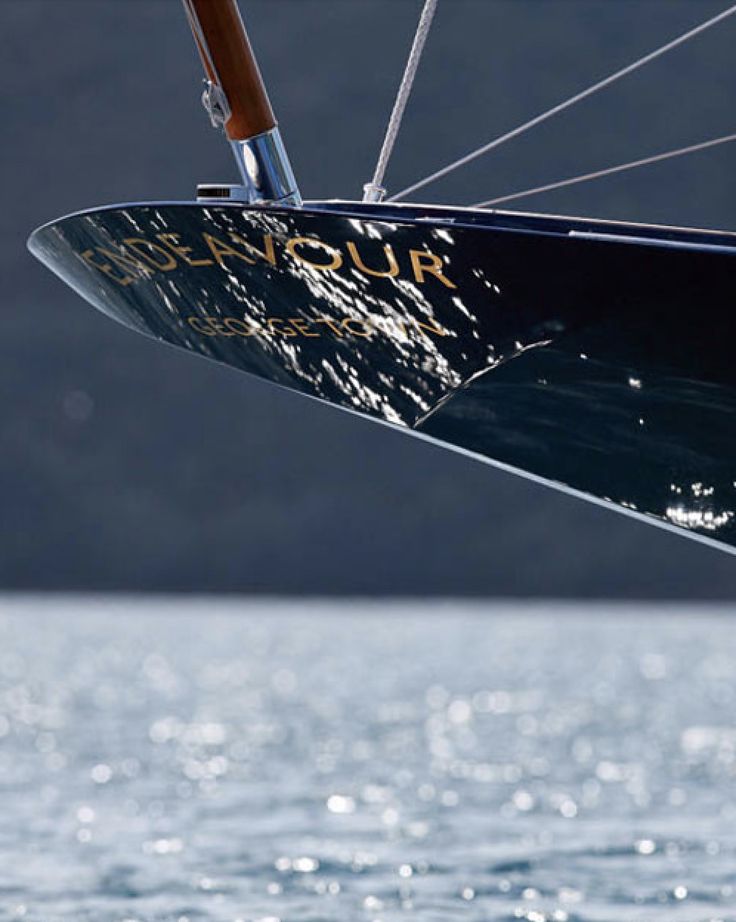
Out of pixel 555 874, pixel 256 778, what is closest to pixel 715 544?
pixel 555 874

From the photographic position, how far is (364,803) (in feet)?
99.7

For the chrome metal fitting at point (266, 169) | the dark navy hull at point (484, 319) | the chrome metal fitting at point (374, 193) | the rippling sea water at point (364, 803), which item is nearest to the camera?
the dark navy hull at point (484, 319)

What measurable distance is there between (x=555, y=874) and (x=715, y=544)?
10.5 metres

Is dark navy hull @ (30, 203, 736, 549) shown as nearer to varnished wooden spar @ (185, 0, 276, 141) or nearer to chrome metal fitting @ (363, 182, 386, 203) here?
chrome metal fitting @ (363, 182, 386, 203)

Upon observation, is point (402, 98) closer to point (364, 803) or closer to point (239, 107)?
point (239, 107)

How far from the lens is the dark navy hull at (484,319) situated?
1141cm

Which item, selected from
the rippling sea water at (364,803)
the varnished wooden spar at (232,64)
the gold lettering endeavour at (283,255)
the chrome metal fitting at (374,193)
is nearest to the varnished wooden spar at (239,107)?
the varnished wooden spar at (232,64)

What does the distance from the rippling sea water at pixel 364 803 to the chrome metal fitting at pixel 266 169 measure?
8.52 m

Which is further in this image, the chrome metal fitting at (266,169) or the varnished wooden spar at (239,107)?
the chrome metal fitting at (266,169)

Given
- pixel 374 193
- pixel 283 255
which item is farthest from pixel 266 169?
pixel 374 193

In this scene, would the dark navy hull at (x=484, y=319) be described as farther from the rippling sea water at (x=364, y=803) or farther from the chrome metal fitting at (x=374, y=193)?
the rippling sea water at (x=364, y=803)

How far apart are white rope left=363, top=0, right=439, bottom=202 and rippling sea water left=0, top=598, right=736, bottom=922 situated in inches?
331

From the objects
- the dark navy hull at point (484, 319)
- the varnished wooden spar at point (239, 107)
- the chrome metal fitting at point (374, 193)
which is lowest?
the dark navy hull at point (484, 319)

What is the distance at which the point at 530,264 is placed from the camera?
11.5m
